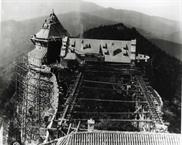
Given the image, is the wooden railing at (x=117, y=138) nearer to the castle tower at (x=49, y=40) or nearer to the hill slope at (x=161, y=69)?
the hill slope at (x=161, y=69)

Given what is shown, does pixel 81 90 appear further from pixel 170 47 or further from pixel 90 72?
pixel 170 47

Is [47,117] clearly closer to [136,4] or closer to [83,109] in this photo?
[83,109]

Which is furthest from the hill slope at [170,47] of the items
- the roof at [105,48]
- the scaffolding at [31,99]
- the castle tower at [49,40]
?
the scaffolding at [31,99]

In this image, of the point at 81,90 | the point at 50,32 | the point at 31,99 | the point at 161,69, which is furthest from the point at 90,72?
the point at 50,32

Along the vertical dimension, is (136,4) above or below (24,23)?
above

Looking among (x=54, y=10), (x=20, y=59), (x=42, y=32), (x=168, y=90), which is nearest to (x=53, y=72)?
(x=20, y=59)

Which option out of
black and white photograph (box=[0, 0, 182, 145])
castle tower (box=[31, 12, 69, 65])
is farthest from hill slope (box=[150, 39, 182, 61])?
castle tower (box=[31, 12, 69, 65])

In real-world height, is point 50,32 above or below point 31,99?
above
